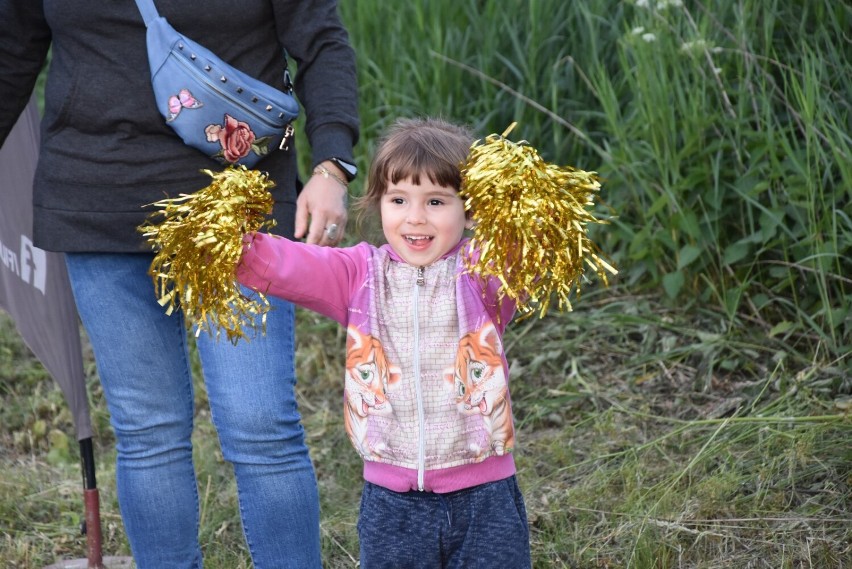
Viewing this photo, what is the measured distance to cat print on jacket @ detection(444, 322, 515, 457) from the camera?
6.36 feet

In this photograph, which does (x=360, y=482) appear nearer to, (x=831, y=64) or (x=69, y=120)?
(x=69, y=120)

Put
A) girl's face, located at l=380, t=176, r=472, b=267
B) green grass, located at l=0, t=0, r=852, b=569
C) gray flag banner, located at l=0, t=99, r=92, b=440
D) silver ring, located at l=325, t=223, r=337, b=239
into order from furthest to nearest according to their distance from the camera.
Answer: green grass, located at l=0, t=0, r=852, b=569 < gray flag banner, located at l=0, t=99, r=92, b=440 < silver ring, located at l=325, t=223, r=337, b=239 < girl's face, located at l=380, t=176, r=472, b=267

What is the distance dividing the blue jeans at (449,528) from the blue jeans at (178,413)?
9.6 inches

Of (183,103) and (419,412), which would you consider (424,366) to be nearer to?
(419,412)

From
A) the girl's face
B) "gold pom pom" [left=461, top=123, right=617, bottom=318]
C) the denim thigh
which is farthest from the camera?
the denim thigh

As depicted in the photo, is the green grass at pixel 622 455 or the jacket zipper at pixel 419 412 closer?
the jacket zipper at pixel 419 412

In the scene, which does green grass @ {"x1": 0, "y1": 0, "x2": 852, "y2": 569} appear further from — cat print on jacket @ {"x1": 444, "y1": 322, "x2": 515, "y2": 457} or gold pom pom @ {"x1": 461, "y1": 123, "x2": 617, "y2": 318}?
gold pom pom @ {"x1": 461, "y1": 123, "x2": 617, "y2": 318}

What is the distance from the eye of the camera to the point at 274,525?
2.17m

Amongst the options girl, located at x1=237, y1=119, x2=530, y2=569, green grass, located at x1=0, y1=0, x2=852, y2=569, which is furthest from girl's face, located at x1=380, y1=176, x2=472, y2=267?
green grass, located at x1=0, y1=0, x2=852, y2=569

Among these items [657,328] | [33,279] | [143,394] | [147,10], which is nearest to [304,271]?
[143,394]

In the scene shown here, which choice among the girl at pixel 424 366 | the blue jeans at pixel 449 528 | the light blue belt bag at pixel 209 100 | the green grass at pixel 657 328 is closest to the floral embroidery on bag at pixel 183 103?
the light blue belt bag at pixel 209 100

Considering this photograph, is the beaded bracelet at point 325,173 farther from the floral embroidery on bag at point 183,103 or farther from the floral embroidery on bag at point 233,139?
the floral embroidery on bag at point 183,103

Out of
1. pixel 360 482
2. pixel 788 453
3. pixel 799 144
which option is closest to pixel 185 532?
pixel 360 482

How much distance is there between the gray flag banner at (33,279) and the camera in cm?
266
